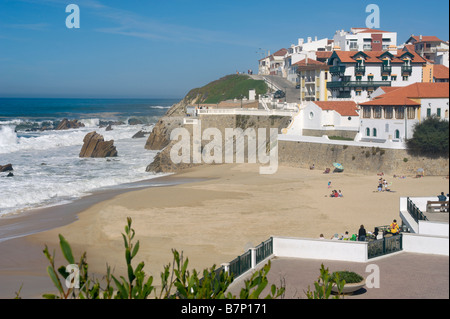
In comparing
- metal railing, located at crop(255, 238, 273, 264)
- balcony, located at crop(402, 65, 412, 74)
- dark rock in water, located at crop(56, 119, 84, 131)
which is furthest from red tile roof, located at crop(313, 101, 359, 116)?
dark rock in water, located at crop(56, 119, 84, 131)

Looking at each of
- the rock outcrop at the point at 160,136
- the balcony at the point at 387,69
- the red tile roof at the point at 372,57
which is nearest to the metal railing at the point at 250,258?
the balcony at the point at 387,69

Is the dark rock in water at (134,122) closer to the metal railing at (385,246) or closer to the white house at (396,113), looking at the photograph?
the white house at (396,113)

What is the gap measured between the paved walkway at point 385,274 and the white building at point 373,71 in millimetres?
37836

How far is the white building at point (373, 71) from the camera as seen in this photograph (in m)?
50.2

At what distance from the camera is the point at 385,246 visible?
44.2 feet

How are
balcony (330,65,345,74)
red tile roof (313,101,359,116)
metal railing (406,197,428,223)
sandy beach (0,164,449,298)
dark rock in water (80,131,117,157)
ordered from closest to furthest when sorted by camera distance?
1. metal railing (406,197,428,223)
2. sandy beach (0,164,449,298)
3. red tile roof (313,101,359,116)
4. balcony (330,65,345,74)
5. dark rock in water (80,131,117,157)

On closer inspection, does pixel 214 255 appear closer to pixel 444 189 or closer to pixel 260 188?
pixel 260 188

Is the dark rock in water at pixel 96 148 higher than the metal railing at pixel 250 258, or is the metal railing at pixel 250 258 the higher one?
the dark rock in water at pixel 96 148

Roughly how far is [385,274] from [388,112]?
26.1 m

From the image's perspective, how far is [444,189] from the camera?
30344mm

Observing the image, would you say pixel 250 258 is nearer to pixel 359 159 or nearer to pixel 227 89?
pixel 359 159

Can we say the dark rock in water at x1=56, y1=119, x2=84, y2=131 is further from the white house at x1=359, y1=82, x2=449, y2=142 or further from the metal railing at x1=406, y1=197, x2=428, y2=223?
the metal railing at x1=406, y1=197, x2=428, y2=223

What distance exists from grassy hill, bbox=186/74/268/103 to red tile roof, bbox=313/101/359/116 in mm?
34742

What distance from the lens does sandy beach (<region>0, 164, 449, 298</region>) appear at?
66.6 feet
